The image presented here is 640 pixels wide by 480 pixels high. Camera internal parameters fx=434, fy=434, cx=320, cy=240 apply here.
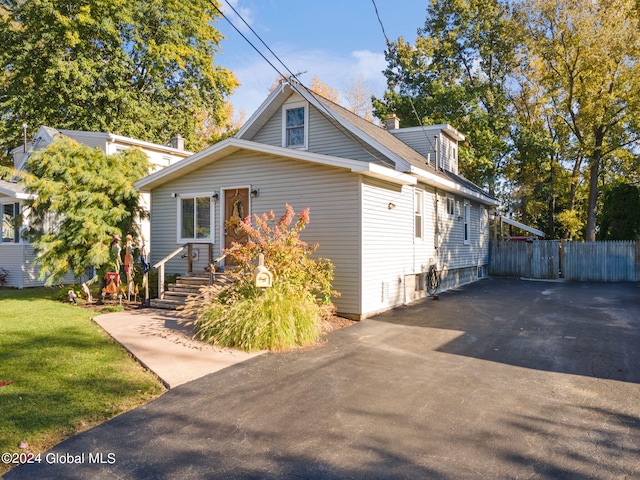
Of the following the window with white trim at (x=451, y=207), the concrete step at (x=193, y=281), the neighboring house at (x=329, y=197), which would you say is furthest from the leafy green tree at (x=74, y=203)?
the window with white trim at (x=451, y=207)

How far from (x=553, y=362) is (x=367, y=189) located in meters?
5.23

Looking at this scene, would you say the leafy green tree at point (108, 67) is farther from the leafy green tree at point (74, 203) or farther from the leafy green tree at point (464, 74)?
the leafy green tree at point (74, 203)

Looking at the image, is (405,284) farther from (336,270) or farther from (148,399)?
(148,399)

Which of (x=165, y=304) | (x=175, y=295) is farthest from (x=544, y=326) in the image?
(x=165, y=304)

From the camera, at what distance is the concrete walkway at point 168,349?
5852mm

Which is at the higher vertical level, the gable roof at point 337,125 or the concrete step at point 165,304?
the gable roof at point 337,125

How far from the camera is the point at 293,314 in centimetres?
735

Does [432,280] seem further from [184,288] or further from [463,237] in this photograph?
[184,288]

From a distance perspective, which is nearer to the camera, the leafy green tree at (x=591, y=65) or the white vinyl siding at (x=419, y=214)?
the white vinyl siding at (x=419, y=214)

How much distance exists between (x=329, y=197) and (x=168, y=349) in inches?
196

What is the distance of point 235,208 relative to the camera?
1179 cm

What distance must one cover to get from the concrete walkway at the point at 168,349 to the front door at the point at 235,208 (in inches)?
118

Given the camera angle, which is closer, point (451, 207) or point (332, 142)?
point (332, 142)

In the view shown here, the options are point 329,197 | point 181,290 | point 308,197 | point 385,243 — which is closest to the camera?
point 329,197
